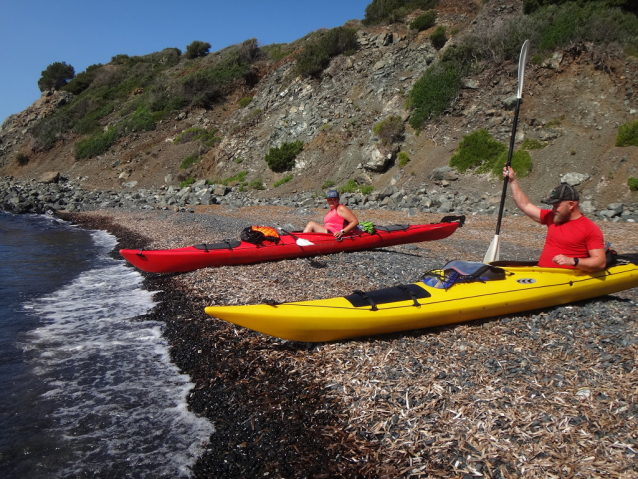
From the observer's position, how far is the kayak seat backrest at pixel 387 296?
4.45 metres

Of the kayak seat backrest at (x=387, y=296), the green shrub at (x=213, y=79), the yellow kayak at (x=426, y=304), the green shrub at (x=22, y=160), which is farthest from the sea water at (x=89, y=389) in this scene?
the green shrub at (x=22, y=160)

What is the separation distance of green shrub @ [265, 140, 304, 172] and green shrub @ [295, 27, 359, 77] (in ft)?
22.5

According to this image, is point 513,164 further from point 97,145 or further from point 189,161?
point 97,145

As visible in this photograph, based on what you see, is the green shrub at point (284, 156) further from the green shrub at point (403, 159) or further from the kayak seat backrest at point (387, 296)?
the kayak seat backrest at point (387, 296)

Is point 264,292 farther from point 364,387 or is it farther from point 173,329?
point 364,387

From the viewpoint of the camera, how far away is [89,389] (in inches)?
170

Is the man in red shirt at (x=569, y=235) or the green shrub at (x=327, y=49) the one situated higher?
the green shrub at (x=327, y=49)

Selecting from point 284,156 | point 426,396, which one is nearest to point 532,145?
point 284,156

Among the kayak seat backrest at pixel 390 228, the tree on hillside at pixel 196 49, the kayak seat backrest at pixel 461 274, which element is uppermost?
the tree on hillside at pixel 196 49

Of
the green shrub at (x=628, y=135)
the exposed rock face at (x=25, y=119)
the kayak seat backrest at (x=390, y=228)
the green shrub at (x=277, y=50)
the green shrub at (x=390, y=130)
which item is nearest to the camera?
the kayak seat backrest at (x=390, y=228)

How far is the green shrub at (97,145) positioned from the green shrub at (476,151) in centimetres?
3058

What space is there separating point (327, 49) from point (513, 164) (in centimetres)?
1728

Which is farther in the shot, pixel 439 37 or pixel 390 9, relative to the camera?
pixel 390 9

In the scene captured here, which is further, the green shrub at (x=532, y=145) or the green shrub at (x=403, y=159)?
the green shrub at (x=403, y=159)
